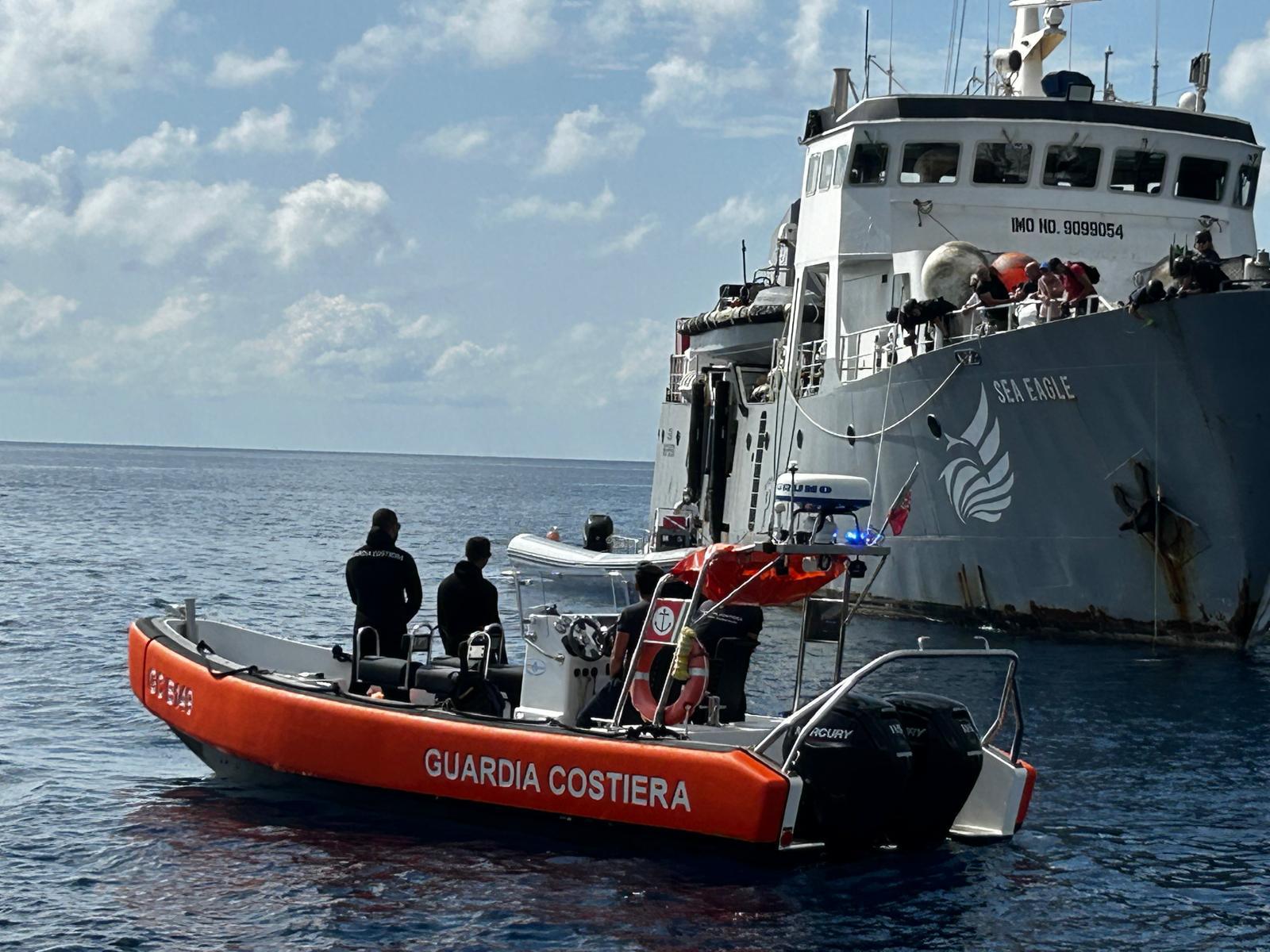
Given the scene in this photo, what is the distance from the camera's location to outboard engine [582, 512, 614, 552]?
102 feet

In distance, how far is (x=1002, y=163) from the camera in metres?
24.0

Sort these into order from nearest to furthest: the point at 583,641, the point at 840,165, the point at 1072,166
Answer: the point at 583,641 < the point at 1072,166 < the point at 840,165

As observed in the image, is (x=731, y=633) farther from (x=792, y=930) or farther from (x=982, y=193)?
(x=982, y=193)

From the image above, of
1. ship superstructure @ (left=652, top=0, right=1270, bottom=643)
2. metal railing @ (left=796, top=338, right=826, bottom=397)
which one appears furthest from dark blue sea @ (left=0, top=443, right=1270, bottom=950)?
metal railing @ (left=796, top=338, right=826, bottom=397)

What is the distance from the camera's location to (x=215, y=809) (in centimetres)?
1201

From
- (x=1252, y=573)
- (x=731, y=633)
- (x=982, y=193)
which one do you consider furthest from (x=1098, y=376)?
(x=731, y=633)

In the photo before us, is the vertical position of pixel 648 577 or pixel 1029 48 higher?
pixel 1029 48

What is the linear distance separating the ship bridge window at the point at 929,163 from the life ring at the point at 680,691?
14.9m

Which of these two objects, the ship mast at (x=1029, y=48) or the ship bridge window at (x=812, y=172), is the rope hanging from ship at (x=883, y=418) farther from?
the ship mast at (x=1029, y=48)

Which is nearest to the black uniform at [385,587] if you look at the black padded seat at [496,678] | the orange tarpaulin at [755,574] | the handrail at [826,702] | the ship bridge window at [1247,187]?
the black padded seat at [496,678]

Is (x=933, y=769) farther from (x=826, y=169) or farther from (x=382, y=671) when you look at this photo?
(x=826, y=169)

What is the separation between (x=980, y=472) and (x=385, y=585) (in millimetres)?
10250

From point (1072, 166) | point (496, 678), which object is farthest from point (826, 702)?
point (1072, 166)

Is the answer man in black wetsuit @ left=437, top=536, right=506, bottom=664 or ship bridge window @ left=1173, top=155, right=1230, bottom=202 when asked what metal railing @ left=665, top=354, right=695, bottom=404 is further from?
man in black wetsuit @ left=437, top=536, right=506, bottom=664
